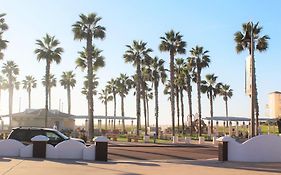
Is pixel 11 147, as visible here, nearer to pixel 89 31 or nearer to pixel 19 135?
pixel 19 135

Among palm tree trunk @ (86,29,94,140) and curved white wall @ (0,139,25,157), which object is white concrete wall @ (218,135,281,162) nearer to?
curved white wall @ (0,139,25,157)

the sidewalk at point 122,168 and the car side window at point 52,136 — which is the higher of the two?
the car side window at point 52,136

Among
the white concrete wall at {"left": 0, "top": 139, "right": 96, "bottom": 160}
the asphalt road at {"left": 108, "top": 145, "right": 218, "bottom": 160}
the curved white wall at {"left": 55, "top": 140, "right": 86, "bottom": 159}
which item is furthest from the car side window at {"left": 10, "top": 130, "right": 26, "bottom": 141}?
the asphalt road at {"left": 108, "top": 145, "right": 218, "bottom": 160}

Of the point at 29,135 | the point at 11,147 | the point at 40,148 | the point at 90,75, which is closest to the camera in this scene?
the point at 40,148

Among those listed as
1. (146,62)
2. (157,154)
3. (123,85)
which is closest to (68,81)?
(123,85)

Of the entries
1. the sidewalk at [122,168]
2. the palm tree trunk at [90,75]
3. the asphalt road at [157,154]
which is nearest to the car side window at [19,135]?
the sidewalk at [122,168]

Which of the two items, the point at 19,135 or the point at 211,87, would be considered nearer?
the point at 19,135

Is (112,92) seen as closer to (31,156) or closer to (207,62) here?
(207,62)

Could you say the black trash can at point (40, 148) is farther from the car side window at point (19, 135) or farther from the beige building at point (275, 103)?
the beige building at point (275, 103)

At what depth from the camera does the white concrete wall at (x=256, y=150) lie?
20.8 m

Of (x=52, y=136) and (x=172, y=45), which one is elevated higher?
(x=172, y=45)

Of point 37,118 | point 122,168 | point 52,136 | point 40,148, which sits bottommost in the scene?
point 122,168

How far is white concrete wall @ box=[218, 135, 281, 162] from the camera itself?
20.8m

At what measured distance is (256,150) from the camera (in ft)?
68.6
